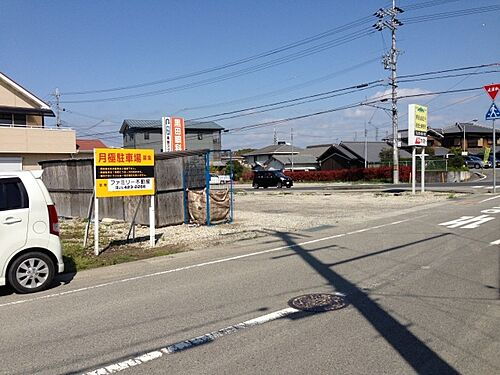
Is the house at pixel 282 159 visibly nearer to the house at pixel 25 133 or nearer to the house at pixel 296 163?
the house at pixel 296 163

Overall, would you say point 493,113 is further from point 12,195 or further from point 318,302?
point 12,195

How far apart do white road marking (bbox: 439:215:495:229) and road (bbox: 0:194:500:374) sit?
352 centimetres

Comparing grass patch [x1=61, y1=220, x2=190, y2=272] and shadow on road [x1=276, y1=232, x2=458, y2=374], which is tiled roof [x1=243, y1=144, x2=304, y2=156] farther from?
shadow on road [x1=276, y1=232, x2=458, y2=374]

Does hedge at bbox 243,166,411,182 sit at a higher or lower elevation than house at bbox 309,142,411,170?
lower

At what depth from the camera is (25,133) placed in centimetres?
2894

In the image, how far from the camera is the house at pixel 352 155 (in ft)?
214

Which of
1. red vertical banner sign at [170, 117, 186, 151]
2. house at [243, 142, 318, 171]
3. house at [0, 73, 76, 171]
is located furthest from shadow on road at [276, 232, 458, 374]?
house at [243, 142, 318, 171]

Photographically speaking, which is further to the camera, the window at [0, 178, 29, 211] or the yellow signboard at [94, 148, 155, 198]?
the yellow signboard at [94, 148, 155, 198]

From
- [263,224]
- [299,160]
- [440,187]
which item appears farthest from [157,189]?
[299,160]

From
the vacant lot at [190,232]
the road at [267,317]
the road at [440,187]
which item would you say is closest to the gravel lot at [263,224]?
the vacant lot at [190,232]

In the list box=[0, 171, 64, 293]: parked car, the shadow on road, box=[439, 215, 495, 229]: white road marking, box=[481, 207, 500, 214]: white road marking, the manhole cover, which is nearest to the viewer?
the shadow on road

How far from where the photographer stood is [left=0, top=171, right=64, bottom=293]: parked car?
675 centimetres

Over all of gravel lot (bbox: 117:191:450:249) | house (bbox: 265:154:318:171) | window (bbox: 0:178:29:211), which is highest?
house (bbox: 265:154:318:171)

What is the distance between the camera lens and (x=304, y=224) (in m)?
14.4
